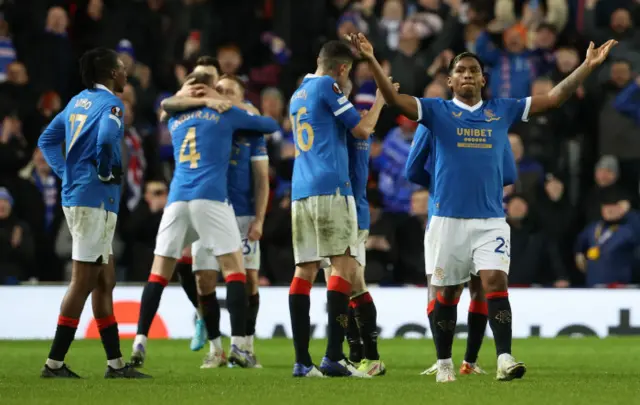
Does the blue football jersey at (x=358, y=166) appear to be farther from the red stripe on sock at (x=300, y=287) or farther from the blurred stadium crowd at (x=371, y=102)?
the blurred stadium crowd at (x=371, y=102)

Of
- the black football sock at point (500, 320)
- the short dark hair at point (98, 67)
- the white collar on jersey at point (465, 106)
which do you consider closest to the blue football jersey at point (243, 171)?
the short dark hair at point (98, 67)

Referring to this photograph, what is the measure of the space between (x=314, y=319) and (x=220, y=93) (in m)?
4.84

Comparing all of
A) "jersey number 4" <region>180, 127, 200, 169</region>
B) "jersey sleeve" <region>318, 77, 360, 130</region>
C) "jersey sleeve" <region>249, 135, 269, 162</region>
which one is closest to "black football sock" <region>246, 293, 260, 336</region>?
"jersey sleeve" <region>249, 135, 269, 162</region>

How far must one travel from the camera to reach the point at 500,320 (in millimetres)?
9242

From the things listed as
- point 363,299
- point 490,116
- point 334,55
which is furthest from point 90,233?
point 490,116

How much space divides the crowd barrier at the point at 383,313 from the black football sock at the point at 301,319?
19.8 feet

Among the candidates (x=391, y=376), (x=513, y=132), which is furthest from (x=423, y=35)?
(x=391, y=376)

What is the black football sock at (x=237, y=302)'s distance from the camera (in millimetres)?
11258

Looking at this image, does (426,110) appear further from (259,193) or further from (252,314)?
(252,314)

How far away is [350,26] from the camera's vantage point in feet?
65.3

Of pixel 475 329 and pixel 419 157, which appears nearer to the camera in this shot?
pixel 419 157

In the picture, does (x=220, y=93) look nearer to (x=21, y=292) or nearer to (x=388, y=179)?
(x=21, y=292)

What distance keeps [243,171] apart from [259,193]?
Result: 25 cm

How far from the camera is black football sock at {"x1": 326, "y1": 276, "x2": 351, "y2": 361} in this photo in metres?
9.91
